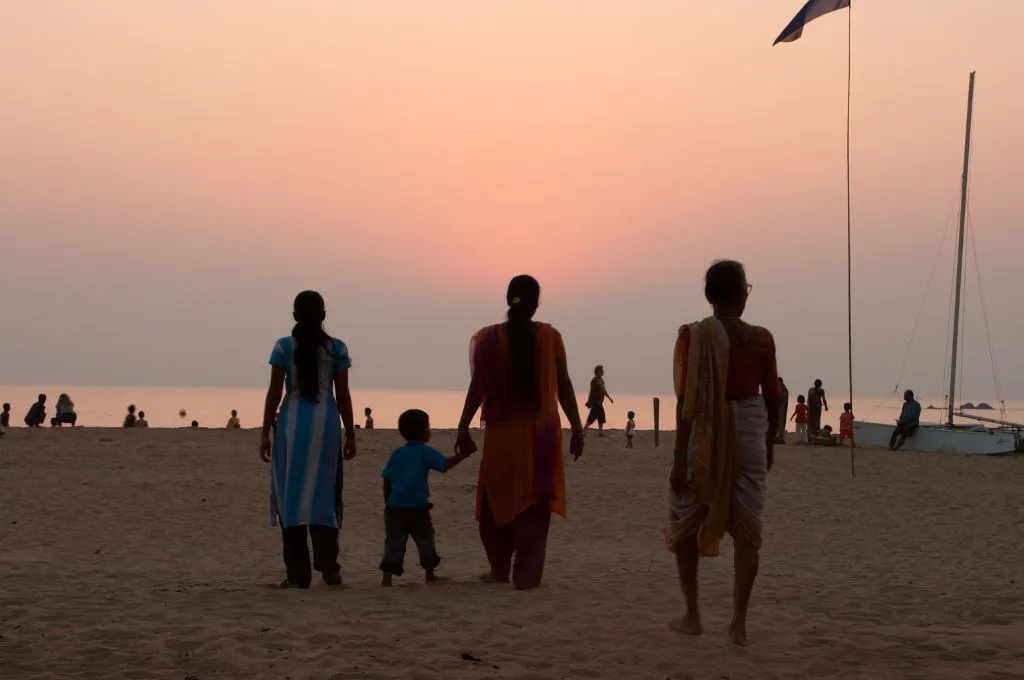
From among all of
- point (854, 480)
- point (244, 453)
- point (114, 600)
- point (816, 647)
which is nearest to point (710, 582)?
point (816, 647)

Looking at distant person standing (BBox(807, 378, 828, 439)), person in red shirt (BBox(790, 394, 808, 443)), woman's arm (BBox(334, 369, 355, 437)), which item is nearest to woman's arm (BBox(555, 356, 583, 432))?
woman's arm (BBox(334, 369, 355, 437))

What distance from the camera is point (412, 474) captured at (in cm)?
801

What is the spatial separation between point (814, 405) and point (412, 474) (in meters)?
23.4

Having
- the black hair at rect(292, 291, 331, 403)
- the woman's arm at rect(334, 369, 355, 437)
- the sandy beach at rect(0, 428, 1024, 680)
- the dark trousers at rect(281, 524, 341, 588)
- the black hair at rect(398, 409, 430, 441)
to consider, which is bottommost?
the sandy beach at rect(0, 428, 1024, 680)

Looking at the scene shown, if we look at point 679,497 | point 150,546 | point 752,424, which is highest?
point 752,424

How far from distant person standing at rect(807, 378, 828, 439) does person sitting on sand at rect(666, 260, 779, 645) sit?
23.8 metres

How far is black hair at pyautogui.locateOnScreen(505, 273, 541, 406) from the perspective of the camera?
777cm

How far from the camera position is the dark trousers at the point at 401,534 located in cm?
800

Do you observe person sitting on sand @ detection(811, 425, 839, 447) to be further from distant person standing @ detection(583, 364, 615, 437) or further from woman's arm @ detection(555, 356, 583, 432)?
woman's arm @ detection(555, 356, 583, 432)

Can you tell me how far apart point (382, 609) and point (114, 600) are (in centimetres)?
180

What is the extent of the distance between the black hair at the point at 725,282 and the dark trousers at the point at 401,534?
2.87 meters

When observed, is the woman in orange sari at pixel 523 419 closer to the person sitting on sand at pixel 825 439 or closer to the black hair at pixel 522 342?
the black hair at pixel 522 342

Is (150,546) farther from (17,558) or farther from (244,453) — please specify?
(244,453)

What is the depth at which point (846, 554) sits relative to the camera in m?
11.6
